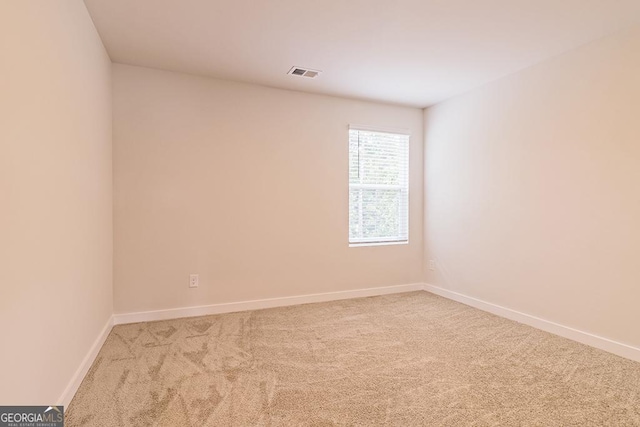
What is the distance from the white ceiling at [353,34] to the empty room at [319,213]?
0.02 meters

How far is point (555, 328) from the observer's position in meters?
2.89

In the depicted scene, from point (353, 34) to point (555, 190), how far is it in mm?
2215

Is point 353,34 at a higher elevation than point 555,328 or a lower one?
higher

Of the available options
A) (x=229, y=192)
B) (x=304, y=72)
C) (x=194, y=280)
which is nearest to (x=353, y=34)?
(x=304, y=72)

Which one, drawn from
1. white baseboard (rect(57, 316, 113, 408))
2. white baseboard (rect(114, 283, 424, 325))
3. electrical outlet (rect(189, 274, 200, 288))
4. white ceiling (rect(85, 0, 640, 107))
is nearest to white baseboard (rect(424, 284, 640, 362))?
white baseboard (rect(114, 283, 424, 325))

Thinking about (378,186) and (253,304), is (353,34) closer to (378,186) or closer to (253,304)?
(378,186)

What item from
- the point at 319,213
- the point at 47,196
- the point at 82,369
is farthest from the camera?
the point at 319,213

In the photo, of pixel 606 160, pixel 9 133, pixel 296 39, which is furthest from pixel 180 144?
pixel 606 160

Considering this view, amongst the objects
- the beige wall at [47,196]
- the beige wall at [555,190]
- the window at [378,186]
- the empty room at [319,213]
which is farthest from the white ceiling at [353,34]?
the window at [378,186]

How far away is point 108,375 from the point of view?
2141 millimetres

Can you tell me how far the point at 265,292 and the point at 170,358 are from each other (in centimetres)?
136

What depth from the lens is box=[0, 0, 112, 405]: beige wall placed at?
4.10 feet

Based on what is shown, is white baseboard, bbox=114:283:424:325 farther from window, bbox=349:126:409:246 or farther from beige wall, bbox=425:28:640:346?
beige wall, bbox=425:28:640:346

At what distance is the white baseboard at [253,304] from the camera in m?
3.16
